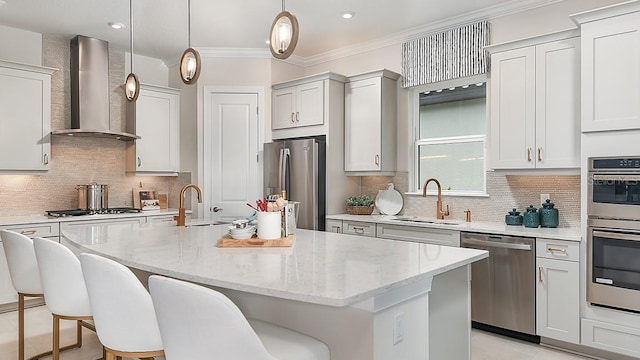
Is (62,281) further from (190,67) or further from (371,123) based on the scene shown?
(371,123)

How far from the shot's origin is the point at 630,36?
295 centimetres

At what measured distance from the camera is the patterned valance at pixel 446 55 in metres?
4.12

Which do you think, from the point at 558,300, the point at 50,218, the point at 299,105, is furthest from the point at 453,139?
the point at 50,218

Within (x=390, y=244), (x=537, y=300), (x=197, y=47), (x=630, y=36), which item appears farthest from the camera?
(x=197, y=47)

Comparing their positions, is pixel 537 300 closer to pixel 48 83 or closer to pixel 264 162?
pixel 264 162

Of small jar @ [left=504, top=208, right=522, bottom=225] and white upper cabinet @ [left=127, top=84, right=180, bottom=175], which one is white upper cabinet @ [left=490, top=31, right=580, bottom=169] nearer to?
small jar @ [left=504, top=208, right=522, bottom=225]

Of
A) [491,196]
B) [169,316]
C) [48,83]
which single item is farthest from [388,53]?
[169,316]

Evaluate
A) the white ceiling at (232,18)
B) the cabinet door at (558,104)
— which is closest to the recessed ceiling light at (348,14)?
the white ceiling at (232,18)

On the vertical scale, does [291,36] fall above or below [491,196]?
above

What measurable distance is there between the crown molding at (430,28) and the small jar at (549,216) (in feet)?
5.76

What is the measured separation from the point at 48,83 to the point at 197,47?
163cm

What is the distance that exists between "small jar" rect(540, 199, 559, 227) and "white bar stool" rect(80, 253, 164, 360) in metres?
3.13

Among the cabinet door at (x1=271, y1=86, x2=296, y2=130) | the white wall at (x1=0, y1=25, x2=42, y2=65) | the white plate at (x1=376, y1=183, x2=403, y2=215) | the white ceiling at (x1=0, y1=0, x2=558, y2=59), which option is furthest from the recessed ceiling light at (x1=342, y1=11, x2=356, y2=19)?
the white wall at (x1=0, y1=25, x2=42, y2=65)

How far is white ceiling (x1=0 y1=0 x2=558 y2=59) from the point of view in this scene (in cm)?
395
